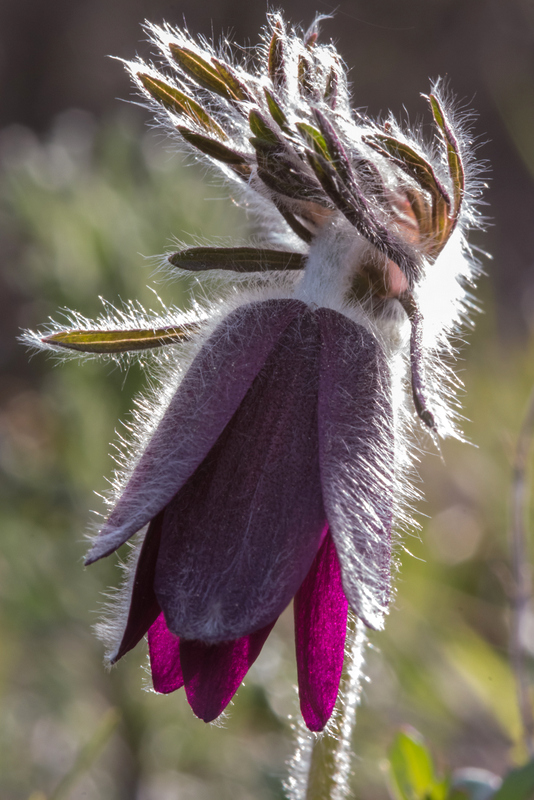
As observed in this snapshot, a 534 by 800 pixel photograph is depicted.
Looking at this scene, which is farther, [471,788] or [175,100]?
[471,788]

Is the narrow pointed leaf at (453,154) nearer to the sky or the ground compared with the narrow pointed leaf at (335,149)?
nearer to the sky

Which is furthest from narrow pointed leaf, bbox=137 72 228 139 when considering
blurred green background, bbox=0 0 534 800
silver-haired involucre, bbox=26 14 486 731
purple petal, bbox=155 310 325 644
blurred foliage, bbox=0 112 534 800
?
blurred foliage, bbox=0 112 534 800

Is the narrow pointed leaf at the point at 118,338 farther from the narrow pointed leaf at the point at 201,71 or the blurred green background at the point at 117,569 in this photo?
the blurred green background at the point at 117,569

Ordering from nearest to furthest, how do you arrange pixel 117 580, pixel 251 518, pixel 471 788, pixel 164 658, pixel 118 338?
pixel 251 518 < pixel 164 658 < pixel 118 338 < pixel 471 788 < pixel 117 580

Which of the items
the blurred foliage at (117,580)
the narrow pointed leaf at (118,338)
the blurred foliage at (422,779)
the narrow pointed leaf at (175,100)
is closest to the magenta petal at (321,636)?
the narrow pointed leaf at (118,338)

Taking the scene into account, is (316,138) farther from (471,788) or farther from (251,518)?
(471,788)

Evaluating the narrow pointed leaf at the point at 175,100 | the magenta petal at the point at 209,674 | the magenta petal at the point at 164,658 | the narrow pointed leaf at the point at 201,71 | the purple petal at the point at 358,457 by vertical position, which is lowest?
the magenta petal at the point at 164,658

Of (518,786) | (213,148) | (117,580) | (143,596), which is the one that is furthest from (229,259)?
(117,580)
